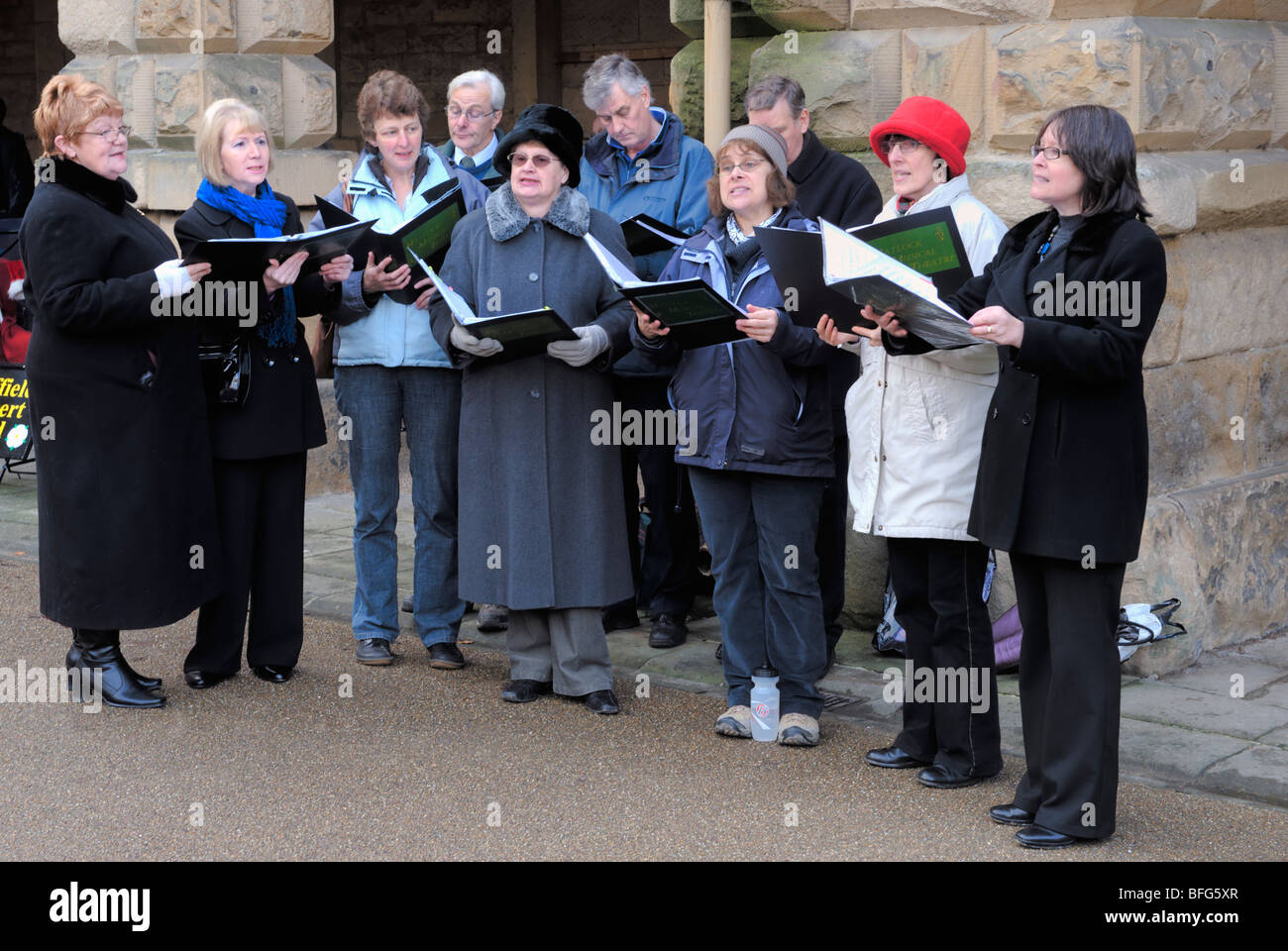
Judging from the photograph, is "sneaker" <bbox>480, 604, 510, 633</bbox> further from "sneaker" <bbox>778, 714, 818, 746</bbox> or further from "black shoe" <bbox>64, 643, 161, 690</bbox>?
"sneaker" <bbox>778, 714, 818, 746</bbox>

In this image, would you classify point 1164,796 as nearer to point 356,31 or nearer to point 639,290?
point 639,290

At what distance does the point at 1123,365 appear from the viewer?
160 inches

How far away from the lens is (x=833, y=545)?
19.5ft

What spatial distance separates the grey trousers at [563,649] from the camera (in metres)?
5.54

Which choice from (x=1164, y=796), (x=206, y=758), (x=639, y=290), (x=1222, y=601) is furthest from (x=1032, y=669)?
(x=206, y=758)

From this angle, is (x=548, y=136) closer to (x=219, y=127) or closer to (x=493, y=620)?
(x=219, y=127)

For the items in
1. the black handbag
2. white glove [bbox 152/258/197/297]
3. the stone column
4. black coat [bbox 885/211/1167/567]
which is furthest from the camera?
the stone column

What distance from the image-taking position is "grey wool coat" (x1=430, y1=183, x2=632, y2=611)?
5.41m

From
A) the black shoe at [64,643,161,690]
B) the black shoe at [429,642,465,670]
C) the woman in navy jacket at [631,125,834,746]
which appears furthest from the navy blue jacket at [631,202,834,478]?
the black shoe at [64,643,161,690]

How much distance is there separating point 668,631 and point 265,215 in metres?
2.06

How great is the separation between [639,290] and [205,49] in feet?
15.6

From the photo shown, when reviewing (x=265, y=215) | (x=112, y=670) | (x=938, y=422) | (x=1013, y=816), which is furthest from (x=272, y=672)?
(x=1013, y=816)

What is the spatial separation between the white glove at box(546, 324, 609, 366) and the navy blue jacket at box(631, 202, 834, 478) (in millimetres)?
184

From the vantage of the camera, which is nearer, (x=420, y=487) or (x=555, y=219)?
(x=555, y=219)
